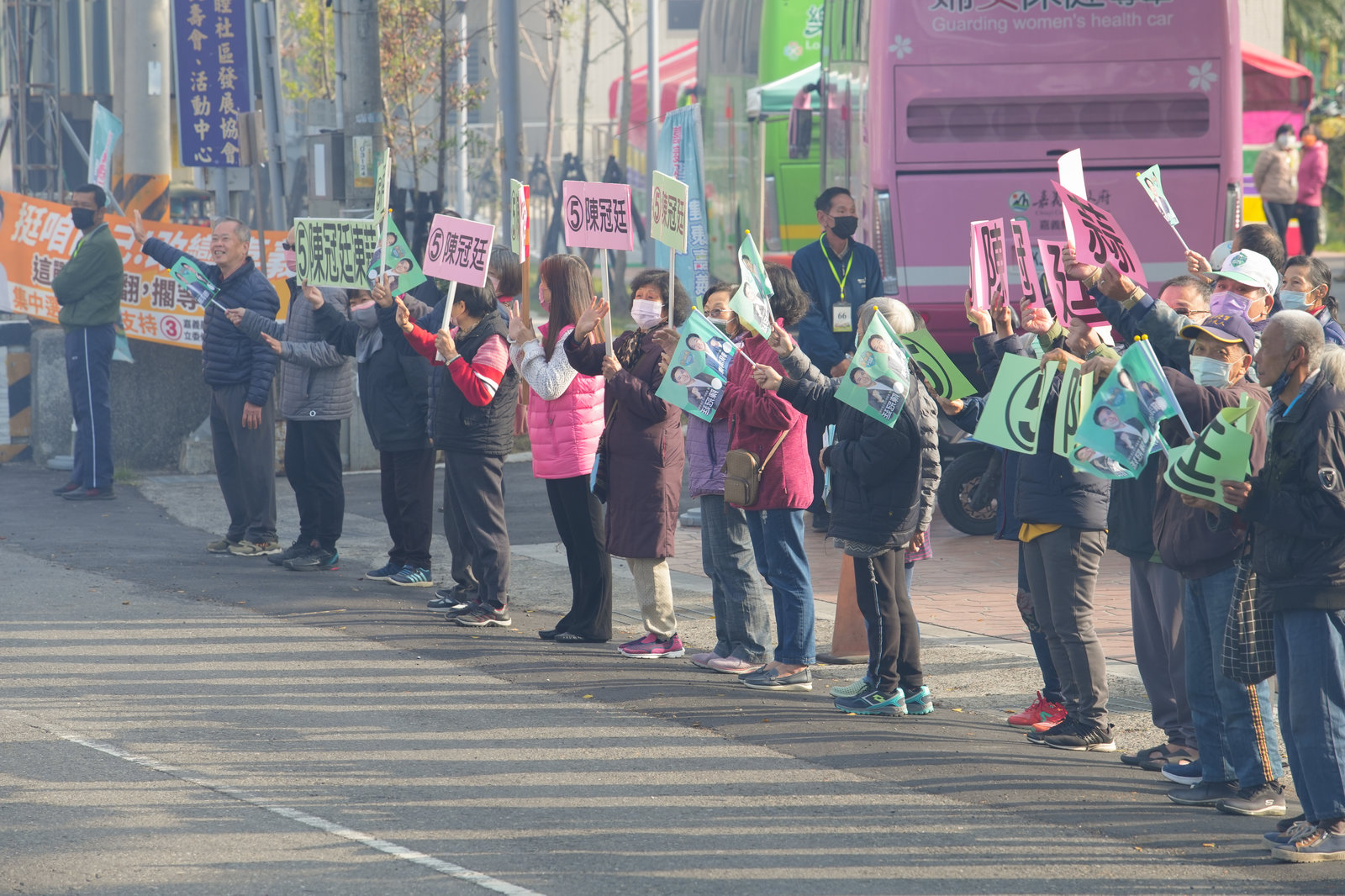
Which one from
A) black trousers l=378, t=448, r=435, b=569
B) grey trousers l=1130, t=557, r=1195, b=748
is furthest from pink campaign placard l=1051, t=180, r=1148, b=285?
black trousers l=378, t=448, r=435, b=569

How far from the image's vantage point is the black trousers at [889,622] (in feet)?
22.5

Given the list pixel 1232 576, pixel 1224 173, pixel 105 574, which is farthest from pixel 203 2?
pixel 1232 576

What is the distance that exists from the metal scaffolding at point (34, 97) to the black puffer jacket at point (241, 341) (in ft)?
22.8

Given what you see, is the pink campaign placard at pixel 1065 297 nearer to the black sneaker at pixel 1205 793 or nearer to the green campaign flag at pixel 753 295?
the green campaign flag at pixel 753 295

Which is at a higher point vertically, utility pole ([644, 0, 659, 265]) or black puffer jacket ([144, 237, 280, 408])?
utility pole ([644, 0, 659, 265])

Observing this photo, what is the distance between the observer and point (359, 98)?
492 inches

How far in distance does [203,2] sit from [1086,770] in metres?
11.0

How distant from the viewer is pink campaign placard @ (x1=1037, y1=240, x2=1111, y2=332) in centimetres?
647

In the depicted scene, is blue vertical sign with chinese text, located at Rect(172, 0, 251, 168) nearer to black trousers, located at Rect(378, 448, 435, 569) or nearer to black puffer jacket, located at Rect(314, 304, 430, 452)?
black puffer jacket, located at Rect(314, 304, 430, 452)

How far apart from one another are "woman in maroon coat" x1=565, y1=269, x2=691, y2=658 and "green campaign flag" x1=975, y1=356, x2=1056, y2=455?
76.1 inches

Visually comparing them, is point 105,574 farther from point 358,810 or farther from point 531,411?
point 358,810

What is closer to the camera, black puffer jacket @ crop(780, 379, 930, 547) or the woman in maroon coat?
black puffer jacket @ crop(780, 379, 930, 547)

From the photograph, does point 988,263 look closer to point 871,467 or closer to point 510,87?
point 871,467

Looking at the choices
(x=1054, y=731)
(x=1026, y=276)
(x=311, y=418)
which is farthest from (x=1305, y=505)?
(x=311, y=418)
